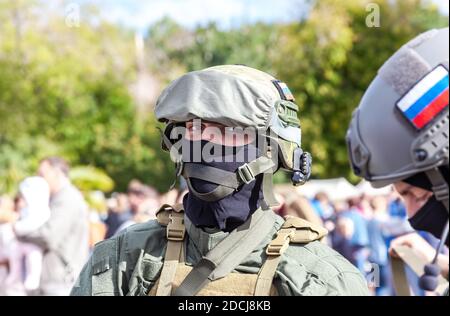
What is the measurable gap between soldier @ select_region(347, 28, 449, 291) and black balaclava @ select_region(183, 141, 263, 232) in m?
0.67

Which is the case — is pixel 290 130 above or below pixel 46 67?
above

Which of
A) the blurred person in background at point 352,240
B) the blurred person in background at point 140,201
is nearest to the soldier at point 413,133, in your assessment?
the blurred person in background at point 352,240

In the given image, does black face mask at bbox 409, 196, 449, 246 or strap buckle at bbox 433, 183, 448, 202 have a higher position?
strap buckle at bbox 433, 183, 448, 202

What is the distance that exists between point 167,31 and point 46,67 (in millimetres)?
13938

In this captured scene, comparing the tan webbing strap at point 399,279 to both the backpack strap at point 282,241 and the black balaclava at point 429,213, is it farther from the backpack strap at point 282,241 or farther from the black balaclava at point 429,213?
the black balaclava at point 429,213

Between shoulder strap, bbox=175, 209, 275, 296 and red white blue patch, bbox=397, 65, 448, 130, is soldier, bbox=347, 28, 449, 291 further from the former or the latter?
shoulder strap, bbox=175, 209, 275, 296

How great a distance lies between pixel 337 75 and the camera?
3161 cm

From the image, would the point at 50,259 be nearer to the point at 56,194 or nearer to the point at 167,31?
the point at 56,194

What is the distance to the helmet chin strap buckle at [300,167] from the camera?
11.3 ft

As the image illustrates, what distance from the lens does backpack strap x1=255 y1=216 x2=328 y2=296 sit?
10.1 ft

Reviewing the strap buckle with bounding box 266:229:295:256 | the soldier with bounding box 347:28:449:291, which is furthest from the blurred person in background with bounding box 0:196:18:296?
the soldier with bounding box 347:28:449:291

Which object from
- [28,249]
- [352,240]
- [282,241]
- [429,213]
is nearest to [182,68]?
[352,240]

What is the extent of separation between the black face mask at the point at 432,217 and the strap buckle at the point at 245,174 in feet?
2.58
